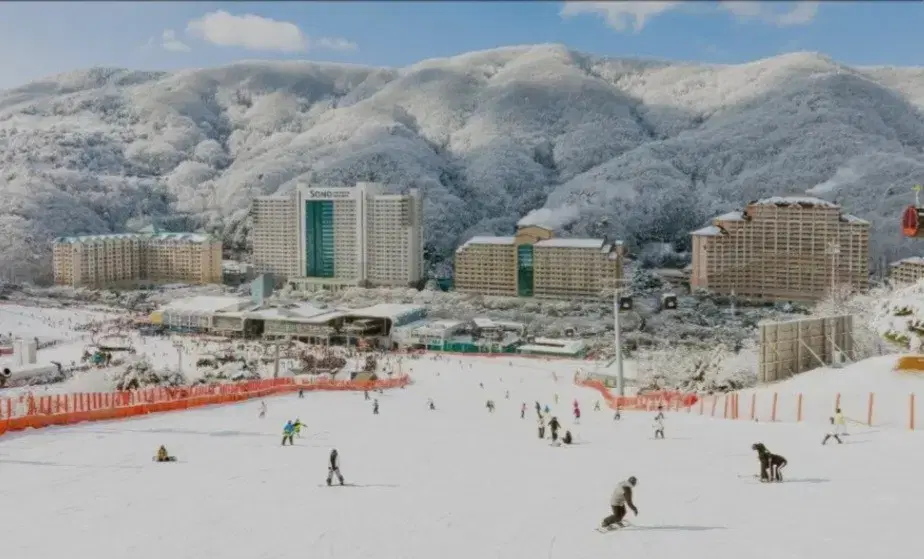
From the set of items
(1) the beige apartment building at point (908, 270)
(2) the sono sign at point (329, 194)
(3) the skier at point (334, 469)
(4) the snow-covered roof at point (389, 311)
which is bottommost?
(4) the snow-covered roof at point (389, 311)

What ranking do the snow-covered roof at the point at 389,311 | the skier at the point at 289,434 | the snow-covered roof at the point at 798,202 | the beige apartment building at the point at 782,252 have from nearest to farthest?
1. the skier at the point at 289,434
2. the snow-covered roof at the point at 389,311
3. the beige apartment building at the point at 782,252
4. the snow-covered roof at the point at 798,202

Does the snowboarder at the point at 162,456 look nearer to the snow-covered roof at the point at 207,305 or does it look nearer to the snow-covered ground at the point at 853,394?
the snow-covered ground at the point at 853,394

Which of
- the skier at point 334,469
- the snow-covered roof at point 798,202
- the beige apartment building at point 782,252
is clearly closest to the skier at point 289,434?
the skier at point 334,469

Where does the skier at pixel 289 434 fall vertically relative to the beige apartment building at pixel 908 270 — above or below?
below

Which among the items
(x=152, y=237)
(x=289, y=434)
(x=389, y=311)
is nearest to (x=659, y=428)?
(x=289, y=434)

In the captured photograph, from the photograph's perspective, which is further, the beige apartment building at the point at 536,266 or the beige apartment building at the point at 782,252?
the beige apartment building at the point at 536,266

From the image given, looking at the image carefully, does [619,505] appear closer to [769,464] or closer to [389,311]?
[769,464]

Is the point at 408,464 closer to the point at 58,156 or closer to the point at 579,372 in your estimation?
the point at 579,372
